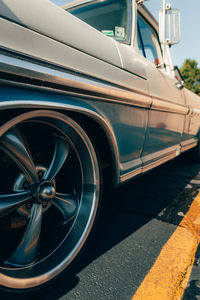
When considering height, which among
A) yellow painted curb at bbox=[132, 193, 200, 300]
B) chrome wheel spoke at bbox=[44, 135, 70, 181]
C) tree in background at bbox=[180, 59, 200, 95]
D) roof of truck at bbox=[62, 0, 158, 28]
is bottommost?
yellow painted curb at bbox=[132, 193, 200, 300]

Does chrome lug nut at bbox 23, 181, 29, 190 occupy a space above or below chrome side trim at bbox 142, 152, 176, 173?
above

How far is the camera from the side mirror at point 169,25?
2068 mm

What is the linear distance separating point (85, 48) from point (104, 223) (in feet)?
4.24

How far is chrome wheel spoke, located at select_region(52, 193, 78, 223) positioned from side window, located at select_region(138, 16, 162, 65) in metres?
1.57

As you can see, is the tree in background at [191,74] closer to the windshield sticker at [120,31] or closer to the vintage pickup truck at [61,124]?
the windshield sticker at [120,31]

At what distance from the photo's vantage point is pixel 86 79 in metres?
1.10

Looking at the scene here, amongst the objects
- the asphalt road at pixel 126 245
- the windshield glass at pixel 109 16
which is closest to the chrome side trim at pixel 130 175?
the asphalt road at pixel 126 245

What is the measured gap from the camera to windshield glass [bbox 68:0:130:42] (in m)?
1.75

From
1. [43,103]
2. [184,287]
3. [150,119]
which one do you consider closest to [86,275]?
[184,287]

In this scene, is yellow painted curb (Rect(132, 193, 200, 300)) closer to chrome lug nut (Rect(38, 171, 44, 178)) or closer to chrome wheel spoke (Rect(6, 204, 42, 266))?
chrome wheel spoke (Rect(6, 204, 42, 266))

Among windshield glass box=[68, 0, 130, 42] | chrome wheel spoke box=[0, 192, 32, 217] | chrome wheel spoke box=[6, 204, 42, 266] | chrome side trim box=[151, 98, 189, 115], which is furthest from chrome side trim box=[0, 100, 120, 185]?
windshield glass box=[68, 0, 130, 42]

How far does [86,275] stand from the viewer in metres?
1.19

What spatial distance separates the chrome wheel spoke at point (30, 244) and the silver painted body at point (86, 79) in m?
0.55

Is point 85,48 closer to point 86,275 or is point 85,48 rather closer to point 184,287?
point 86,275
